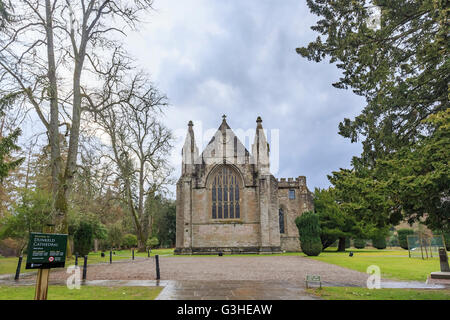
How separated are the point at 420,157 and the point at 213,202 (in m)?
23.8

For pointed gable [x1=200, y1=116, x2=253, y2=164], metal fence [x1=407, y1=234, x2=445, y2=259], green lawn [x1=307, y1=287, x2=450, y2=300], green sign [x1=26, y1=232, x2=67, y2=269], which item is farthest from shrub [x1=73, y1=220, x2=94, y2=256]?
metal fence [x1=407, y1=234, x2=445, y2=259]

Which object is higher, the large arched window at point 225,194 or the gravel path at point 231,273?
the large arched window at point 225,194

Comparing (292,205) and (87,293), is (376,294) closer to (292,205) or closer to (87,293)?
(87,293)

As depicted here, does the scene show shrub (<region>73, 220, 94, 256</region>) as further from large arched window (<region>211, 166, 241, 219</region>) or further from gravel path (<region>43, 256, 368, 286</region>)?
large arched window (<region>211, 166, 241, 219</region>)

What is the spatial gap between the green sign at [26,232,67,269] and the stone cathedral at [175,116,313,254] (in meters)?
21.7

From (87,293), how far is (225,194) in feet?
71.5

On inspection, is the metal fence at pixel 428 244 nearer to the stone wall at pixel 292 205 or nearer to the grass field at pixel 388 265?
the grass field at pixel 388 265

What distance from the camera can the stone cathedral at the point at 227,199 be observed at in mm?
27047

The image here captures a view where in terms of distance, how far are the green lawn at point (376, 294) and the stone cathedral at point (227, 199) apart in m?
19.2

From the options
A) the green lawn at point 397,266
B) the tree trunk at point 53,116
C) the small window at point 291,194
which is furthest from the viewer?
the small window at point 291,194

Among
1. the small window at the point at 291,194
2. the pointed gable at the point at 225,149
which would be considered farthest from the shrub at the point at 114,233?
the small window at the point at 291,194

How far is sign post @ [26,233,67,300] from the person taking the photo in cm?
530
